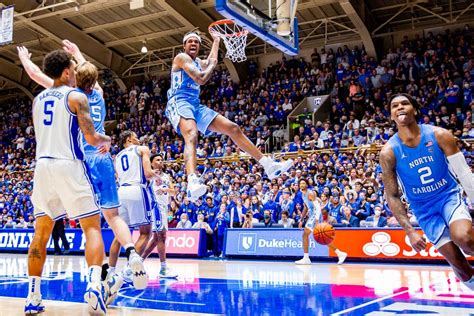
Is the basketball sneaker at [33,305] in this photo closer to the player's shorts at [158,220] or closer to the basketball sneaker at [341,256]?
the player's shorts at [158,220]

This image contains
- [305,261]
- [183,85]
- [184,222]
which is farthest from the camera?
[184,222]

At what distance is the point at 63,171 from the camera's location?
4.05 metres

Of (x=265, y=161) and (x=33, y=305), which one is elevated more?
(x=265, y=161)

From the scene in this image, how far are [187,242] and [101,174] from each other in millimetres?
7610

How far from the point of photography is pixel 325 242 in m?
9.42

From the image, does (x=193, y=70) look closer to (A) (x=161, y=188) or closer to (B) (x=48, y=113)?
(B) (x=48, y=113)

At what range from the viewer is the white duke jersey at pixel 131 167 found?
6625 mm

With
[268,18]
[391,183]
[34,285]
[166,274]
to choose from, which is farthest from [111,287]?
[268,18]

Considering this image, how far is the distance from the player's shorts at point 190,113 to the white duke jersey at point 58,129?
1.38 meters

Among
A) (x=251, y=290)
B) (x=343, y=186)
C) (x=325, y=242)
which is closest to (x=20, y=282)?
(x=251, y=290)

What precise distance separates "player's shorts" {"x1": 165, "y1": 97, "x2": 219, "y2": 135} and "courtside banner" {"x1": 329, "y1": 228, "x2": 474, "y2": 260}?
581cm

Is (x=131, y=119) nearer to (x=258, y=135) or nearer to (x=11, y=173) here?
(x=11, y=173)

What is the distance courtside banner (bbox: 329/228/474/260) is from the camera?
9750mm

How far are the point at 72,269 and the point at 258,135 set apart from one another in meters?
10.8
